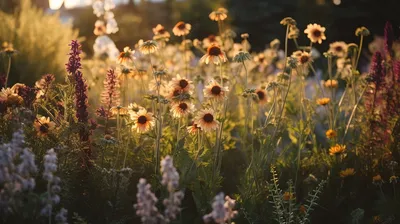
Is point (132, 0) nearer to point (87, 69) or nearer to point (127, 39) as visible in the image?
point (127, 39)

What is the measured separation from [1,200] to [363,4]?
31.9 feet

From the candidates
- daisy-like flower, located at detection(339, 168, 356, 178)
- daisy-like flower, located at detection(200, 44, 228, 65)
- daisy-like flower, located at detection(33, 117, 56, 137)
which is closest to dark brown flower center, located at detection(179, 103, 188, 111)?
daisy-like flower, located at detection(200, 44, 228, 65)

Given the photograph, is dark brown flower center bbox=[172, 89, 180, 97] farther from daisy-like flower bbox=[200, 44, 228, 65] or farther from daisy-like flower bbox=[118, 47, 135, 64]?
daisy-like flower bbox=[118, 47, 135, 64]

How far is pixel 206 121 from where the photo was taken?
8.79 ft

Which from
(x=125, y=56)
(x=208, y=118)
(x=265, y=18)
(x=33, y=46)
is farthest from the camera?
(x=265, y=18)

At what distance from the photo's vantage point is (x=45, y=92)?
104 inches

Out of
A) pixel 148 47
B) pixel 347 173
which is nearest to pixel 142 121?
pixel 148 47

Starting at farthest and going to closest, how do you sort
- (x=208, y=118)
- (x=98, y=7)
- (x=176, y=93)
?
(x=98, y=7), (x=176, y=93), (x=208, y=118)

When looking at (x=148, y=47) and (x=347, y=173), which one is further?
(x=347, y=173)

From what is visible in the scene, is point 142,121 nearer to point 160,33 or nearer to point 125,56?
point 125,56

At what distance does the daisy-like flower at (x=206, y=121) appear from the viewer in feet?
8.73

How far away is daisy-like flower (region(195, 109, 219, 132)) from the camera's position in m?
2.66


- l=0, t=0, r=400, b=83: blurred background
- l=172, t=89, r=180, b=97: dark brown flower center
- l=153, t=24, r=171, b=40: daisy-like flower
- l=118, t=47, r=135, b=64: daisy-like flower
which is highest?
l=0, t=0, r=400, b=83: blurred background

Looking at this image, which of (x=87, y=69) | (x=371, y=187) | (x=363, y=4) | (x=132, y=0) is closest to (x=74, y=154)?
(x=371, y=187)
